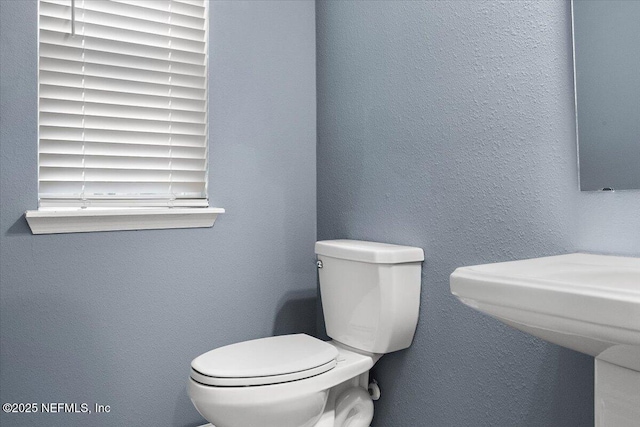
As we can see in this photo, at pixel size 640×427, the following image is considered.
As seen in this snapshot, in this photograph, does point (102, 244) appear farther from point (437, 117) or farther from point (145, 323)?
point (437, 117)

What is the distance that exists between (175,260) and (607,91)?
4.82 ft

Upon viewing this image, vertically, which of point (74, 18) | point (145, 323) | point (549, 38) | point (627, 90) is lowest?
point (145, 323)

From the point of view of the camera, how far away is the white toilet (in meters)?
1.34

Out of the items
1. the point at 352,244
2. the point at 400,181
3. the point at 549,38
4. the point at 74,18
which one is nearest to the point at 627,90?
the point at 549,38

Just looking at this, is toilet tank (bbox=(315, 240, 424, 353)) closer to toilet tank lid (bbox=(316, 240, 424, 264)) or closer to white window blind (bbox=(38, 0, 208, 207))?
toilet tank lid (bbox=(316, 240, 424, 264))

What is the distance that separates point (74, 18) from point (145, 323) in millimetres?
1083

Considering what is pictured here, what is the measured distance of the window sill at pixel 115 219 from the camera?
1.59 metres

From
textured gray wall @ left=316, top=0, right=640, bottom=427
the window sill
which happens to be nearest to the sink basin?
textured gray wall @ left=316, top=0, right=640, bottom=427

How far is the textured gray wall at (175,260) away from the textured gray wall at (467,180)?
0.25 meters

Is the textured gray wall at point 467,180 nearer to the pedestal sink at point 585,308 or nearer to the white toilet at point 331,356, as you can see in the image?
the white toilet at point 331,356

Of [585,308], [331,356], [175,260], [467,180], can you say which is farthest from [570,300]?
[175,260]

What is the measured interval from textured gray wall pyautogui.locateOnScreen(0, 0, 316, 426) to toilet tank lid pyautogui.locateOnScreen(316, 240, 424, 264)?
0.43m

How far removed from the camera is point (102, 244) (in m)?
1.71

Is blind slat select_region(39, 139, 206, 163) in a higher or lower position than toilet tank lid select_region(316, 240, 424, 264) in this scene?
higher
